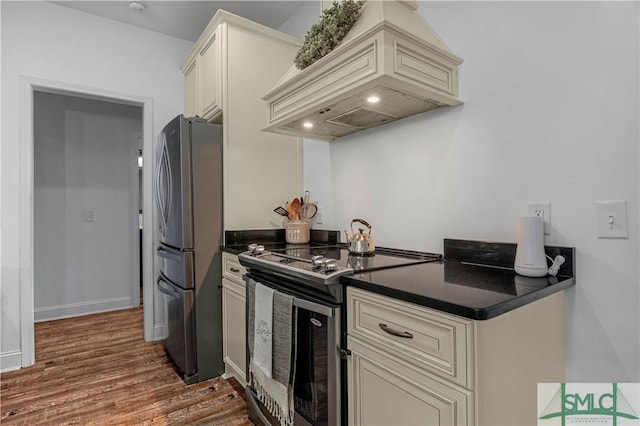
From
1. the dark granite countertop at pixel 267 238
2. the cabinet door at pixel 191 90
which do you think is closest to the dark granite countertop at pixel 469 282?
the dark granite countertop at pixel 267 238

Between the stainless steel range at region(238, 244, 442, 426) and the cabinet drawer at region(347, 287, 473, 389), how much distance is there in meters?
0.08

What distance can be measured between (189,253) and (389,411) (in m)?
1.53

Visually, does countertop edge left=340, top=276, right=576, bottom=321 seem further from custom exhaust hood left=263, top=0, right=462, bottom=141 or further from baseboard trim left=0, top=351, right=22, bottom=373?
baseboard trim left=0, top=351, right=22, bottom=373

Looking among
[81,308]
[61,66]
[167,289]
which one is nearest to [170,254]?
[167,289]

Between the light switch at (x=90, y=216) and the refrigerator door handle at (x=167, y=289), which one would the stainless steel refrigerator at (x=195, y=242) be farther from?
the light switch at (x=90, y=216)

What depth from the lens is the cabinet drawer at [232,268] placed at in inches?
78.7

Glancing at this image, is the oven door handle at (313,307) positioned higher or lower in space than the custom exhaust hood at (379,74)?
lower

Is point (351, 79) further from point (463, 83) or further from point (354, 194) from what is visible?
point (354, 194)

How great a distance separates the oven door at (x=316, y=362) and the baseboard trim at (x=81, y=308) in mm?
3139

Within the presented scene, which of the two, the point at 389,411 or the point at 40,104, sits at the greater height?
the point at 40,104

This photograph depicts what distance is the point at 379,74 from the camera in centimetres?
127

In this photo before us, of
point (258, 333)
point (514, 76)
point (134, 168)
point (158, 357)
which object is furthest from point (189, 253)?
point (134, 168)

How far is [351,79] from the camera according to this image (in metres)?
1.40

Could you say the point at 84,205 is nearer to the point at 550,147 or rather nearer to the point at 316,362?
the point at 316,362
